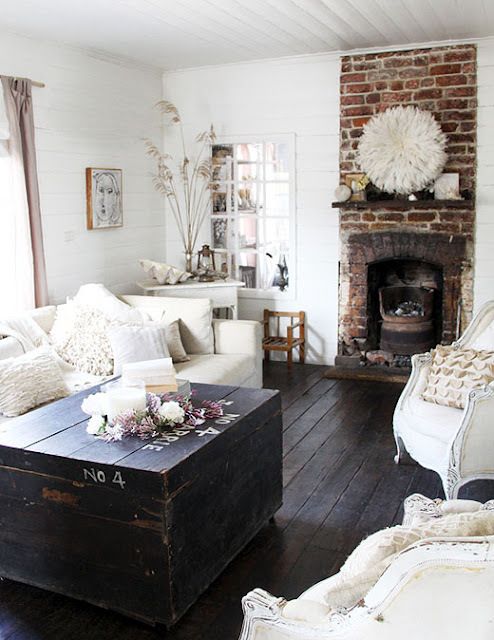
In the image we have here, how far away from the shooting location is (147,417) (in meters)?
3.06

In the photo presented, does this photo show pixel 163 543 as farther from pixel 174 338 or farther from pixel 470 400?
pixel 174 338

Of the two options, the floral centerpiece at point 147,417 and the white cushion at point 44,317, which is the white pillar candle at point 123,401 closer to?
the floral centerpiece at point 147,417

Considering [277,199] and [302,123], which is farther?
[277,199]

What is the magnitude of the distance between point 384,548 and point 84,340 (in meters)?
3.30

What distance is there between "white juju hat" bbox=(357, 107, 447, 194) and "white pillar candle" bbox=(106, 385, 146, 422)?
3556 millimetres

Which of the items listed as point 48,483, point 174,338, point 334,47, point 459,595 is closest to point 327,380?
point 174,338

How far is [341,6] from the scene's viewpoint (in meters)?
4.75

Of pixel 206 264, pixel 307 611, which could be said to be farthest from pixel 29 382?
pixel 206 264

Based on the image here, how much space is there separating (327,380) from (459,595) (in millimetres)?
4837

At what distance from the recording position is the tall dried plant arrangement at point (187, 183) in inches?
273

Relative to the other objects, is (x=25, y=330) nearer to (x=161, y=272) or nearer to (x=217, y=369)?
(x=217, y=369)

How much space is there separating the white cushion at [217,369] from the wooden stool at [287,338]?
4.48 feet

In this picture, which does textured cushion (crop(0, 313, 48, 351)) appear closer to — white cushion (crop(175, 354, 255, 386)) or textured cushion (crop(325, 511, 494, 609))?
white cushion (crop(175, 354, 255, 386))

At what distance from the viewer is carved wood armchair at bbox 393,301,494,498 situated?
3.52m
